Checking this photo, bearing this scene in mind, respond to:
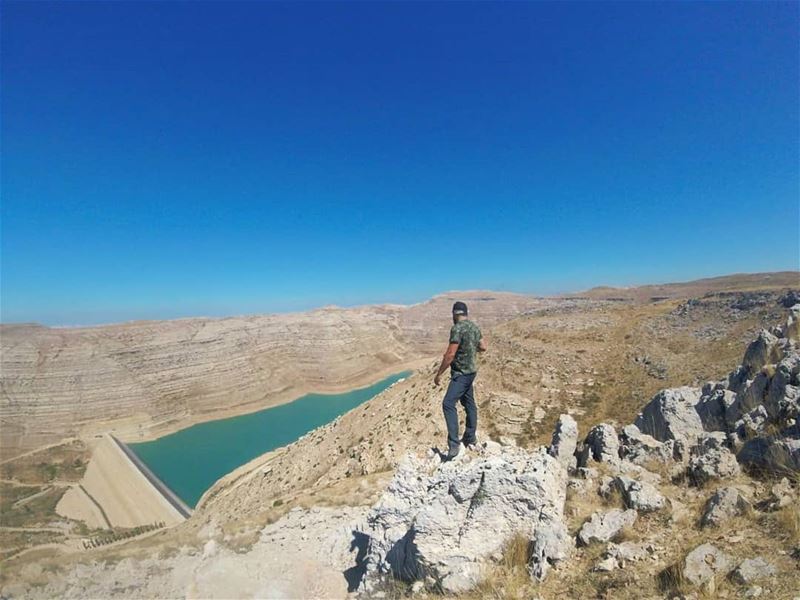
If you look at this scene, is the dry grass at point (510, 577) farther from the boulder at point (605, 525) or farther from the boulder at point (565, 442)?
the boulder at point (565, 442)

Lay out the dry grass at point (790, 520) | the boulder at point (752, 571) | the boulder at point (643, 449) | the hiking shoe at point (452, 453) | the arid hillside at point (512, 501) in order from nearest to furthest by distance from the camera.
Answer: the boulder at point (752, 571)
the dry grass at point (790, 520)
the arid hillside at point (512, 501)
the hiking shoe at point (452, 453)
the boulder at point (643, 449)

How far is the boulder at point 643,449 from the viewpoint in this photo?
6.79 metres

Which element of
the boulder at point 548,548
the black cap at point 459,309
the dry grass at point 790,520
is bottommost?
the boulder at point 548,548

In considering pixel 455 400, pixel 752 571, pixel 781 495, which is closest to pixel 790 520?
pixel 781 495

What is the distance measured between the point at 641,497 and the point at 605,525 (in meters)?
0.71

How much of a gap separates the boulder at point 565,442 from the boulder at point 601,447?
0.24 metres

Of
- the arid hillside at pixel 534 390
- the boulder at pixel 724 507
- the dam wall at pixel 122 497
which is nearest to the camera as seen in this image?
the boulder at pixel 724 507

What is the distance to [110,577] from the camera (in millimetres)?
8586

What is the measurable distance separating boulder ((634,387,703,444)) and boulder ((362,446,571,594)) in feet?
11.0

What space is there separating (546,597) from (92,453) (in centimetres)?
6512

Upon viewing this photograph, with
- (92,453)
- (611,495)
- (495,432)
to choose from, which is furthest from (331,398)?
(611,495)

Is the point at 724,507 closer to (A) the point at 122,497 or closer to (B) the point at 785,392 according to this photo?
(B) the point at 785,392

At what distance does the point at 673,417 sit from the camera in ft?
26.2

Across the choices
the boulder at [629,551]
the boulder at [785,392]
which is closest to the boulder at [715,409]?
the boulder at [785,392]
